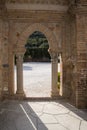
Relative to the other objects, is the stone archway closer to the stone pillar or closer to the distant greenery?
the stone pillar

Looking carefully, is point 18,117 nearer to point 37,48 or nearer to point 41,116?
point 41,116

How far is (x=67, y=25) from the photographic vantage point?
29.0 feet

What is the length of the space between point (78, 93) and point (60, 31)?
8.02 feet

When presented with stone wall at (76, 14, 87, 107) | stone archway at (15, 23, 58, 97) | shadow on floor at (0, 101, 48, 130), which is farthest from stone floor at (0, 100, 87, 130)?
stone archway at (15, 23, 58, 97)

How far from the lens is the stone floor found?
6.08m

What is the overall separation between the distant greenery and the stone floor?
951 inches

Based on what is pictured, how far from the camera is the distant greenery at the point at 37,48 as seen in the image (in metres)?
32.5

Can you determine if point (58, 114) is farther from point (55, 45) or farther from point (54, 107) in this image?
point (55, 45)

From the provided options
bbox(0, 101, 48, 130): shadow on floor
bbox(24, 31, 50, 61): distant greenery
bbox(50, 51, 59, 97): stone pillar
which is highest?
bbox(24, 31, 50, 61): distant greenery

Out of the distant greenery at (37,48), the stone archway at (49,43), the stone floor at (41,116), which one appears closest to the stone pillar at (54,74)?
the stone archway at (49,43)

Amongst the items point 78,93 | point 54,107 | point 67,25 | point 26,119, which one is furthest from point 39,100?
point 67,25

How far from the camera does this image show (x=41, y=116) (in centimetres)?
692

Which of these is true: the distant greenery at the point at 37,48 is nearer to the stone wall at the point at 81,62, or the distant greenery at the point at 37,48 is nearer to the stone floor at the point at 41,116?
the stone floor at the point at 41,116

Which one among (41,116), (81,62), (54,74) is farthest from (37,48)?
(41,116)
